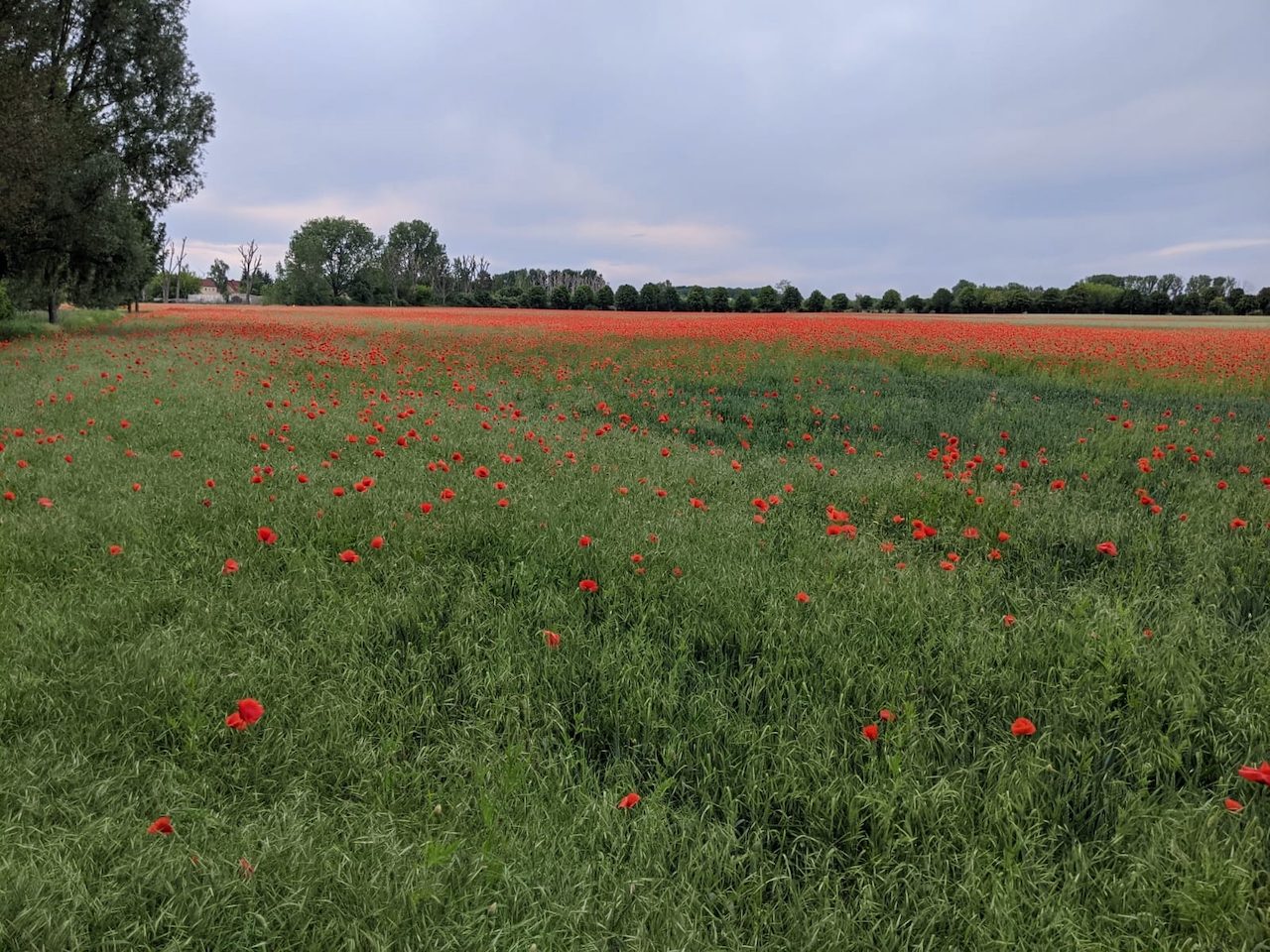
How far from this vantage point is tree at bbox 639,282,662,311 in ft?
214

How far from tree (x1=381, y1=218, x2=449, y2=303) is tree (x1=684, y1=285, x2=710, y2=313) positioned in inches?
1837

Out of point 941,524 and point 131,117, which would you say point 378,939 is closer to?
point 941,524

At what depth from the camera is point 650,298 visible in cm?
6544

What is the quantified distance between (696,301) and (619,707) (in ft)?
215

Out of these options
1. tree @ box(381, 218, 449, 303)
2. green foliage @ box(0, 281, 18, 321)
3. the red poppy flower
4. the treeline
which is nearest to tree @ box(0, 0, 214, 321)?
green foliage @ box(0, 281, 18, 321)

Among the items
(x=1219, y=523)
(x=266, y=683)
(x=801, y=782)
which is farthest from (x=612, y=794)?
(x=1219, y=523)

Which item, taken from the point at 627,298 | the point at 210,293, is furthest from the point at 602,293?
the point at 210,293

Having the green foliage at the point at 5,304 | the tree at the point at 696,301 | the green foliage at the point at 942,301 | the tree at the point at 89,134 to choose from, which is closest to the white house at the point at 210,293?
the tree at the point at 696,301

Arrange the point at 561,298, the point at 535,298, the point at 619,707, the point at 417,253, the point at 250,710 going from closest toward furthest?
the point at 250,710, the point at 619,707, the point at 561,298, the point at 535,298, the point at 417,253

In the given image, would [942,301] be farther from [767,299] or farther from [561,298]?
[561,298]

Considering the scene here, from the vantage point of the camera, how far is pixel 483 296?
7888 cm

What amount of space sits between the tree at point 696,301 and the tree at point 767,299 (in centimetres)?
490

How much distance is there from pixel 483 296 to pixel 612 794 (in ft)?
269

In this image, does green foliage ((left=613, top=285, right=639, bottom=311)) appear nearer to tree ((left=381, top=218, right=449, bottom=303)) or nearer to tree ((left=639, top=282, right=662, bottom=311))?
tree ((left=639, top=282, right=662, bottom=311))
